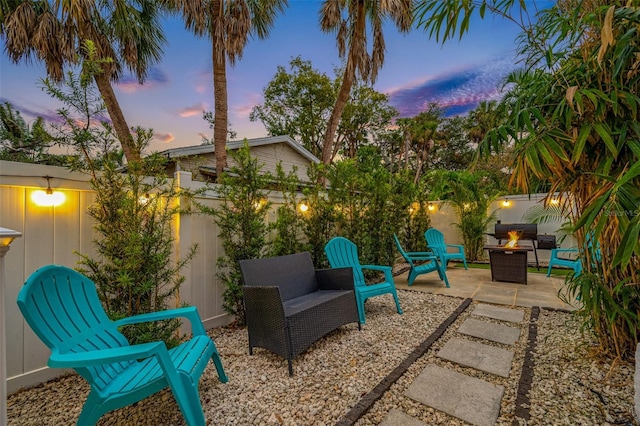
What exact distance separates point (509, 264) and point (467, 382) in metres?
3.86

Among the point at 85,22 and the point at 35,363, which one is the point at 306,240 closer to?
the point at 35,363

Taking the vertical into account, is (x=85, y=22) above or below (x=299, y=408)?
above

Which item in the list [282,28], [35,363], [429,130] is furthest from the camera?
[429,130]

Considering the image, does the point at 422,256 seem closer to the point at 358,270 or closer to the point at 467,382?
the point at 358,270

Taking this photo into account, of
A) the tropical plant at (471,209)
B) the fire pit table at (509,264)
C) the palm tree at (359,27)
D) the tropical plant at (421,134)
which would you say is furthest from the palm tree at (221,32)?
the tropical plant at (421,134)

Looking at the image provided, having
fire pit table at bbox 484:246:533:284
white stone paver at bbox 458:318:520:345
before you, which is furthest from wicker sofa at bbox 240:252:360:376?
fire pit table at bbox 484:246:533:284

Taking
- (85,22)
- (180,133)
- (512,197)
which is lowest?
(512,197)

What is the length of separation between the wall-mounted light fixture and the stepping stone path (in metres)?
2.78

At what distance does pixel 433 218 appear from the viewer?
859cm

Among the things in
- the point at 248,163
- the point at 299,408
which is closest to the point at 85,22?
the point at 248,163

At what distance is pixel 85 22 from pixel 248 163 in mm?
5291

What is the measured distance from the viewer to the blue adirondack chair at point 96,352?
1.34 meters

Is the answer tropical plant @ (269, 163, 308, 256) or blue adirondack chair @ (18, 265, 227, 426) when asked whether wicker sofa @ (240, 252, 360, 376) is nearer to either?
tropical plant @ (269, 163, 308, 256)

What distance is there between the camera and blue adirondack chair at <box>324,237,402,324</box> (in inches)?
131
